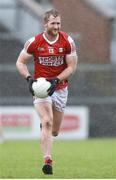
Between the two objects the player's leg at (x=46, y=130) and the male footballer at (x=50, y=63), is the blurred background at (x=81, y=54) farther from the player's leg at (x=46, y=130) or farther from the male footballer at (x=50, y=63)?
the player's leg at (x=46, y=130)

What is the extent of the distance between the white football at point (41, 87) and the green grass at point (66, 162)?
1.01 m

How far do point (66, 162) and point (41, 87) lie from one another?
284 centimetres

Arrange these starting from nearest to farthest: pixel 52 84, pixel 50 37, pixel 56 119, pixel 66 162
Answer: pixel 52 84
pixel 50 37
pixel 56 119
pixel 66 162

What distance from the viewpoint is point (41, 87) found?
448 inches

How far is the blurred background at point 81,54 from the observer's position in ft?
79.4

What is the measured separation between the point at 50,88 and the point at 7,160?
3157 mm

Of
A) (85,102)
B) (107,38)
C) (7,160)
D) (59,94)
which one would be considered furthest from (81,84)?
(59,94)

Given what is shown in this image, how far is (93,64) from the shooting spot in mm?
24875

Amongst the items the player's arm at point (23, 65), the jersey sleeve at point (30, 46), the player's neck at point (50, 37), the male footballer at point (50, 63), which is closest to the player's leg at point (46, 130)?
the male footballer at point (50, 63)

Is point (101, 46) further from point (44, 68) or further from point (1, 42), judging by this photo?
point (44, 68)

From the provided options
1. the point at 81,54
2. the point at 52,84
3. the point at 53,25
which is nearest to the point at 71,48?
the point at 53,25

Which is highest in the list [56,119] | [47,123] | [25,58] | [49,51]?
[49,51]

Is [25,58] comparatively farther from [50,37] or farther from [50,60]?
[50,37]

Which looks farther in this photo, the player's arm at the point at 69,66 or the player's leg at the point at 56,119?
the player's leg at the point at 56,119
